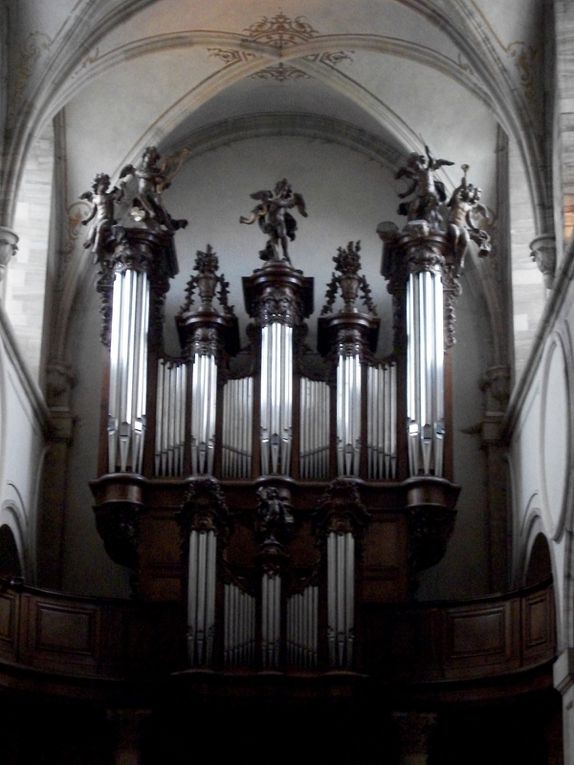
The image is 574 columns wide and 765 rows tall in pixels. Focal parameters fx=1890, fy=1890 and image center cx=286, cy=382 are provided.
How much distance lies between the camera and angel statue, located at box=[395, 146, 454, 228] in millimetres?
24641

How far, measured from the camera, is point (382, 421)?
2400 centimetres

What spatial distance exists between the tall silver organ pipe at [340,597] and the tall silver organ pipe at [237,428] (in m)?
2.17

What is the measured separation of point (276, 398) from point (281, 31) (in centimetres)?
500

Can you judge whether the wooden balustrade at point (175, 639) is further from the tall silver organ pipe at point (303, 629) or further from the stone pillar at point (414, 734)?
the stone pillar at point (414, 734)

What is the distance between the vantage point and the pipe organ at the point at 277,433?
2220 cm

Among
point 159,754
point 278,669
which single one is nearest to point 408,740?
point 278,669

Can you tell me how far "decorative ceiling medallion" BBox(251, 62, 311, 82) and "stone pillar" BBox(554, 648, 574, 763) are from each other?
9.67m

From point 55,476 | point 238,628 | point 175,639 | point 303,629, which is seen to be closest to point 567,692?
point 303,629

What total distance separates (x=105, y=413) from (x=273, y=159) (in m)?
5.38

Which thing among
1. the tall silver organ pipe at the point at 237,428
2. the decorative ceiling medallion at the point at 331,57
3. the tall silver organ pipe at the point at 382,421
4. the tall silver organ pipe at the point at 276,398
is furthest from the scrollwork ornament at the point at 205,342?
the decorative ceiling medallion at the point at 331,57

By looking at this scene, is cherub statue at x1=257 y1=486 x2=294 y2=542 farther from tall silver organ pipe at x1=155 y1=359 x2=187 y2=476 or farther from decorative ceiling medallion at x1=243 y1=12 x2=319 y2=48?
decorative ceiling medallion at x1=243 y1=12 x2=319 y2=48

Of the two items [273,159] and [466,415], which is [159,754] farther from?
[273,159]

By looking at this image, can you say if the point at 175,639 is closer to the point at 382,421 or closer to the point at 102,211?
the point at 382,421

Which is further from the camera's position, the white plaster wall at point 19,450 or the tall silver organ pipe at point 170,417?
the tall silver organ pipe at point 170,417
